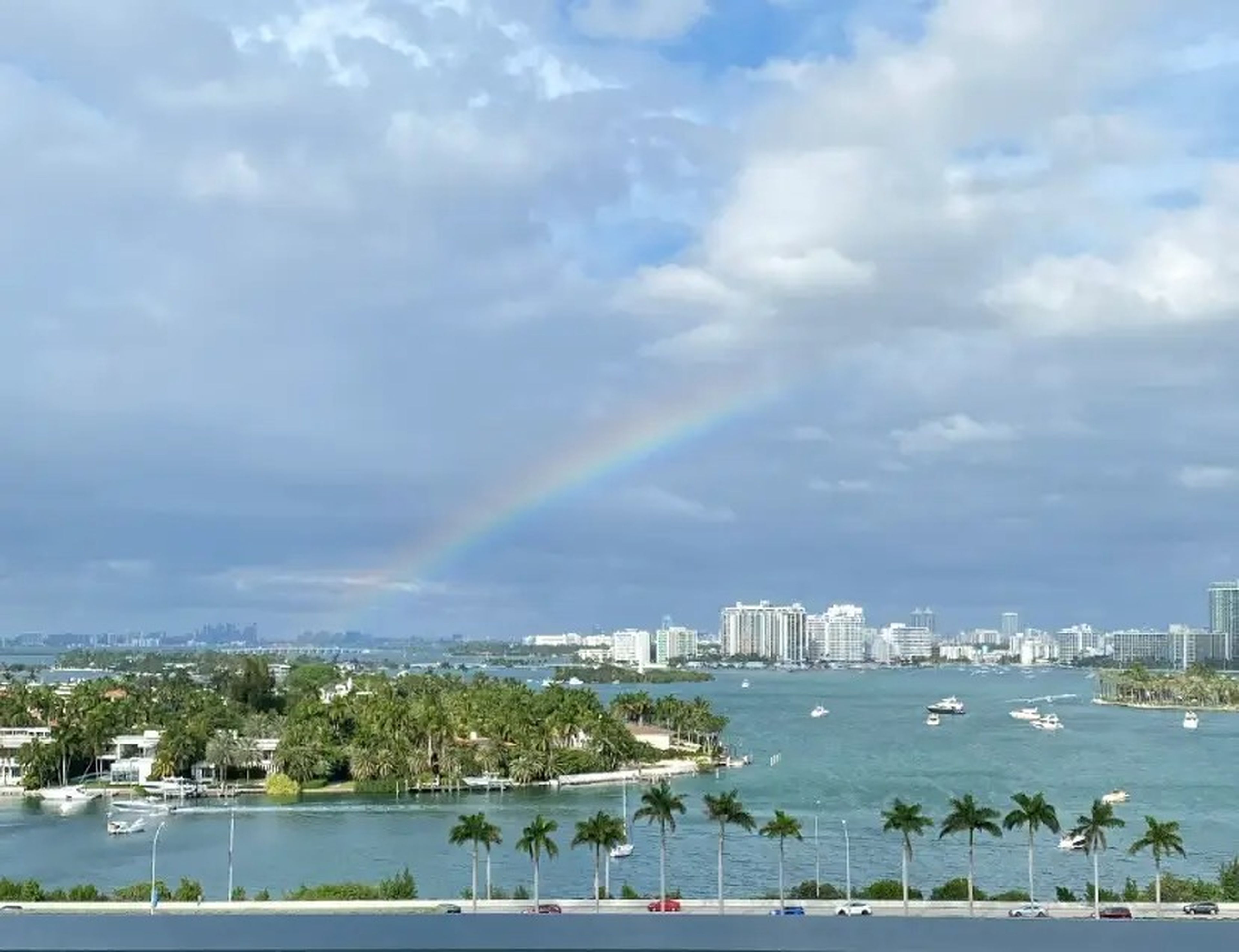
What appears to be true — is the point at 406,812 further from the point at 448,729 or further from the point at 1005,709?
the point at 1005,709

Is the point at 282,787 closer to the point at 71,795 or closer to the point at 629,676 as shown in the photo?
the point at 71,795

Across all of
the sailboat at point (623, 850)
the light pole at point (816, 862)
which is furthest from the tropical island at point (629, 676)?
the sailboat at point (623, 850)

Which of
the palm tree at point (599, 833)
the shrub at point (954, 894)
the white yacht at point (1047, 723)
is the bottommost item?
the white yacht at point (1047, 723)

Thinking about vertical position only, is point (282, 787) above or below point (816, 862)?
below

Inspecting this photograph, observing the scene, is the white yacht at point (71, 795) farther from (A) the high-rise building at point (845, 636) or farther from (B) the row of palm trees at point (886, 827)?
(A) the high-rise building at point (845, 636)

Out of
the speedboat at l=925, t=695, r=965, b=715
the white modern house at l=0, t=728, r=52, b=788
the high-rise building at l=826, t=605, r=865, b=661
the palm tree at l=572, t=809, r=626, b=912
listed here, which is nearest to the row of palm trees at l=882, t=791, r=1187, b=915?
the palm tree at l=572, t=809, r=626, b=912

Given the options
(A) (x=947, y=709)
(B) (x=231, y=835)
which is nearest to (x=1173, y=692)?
(A) (x=947, y=709)

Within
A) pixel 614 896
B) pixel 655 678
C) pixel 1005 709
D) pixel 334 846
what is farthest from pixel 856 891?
pixel 655 678
